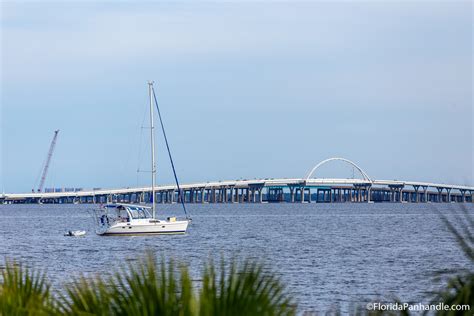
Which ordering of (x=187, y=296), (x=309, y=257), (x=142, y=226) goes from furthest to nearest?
(x=142, y=226), (x=309, y=257), (x=187, y=296)

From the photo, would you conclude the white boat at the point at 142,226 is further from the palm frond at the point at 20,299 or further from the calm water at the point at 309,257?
the palm frond at the point at 20,299

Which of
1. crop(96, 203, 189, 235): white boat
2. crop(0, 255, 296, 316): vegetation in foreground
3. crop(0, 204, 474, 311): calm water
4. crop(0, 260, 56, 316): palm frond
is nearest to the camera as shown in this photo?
crop(0, 255, 296, 316): vegetation in foreground

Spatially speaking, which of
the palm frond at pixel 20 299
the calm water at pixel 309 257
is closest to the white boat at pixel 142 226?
the calm water at pixel 309 257

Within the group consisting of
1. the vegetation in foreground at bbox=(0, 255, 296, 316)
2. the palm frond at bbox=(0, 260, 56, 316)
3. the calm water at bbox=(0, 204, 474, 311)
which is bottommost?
the calm water at bbox=(0, 204, 474, 311)

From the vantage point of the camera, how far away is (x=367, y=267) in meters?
37.8

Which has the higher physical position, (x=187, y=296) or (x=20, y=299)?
(x=187, y=296)

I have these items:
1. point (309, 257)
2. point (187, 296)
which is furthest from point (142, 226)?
point (187, 296)

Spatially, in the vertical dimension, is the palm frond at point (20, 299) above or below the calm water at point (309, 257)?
above

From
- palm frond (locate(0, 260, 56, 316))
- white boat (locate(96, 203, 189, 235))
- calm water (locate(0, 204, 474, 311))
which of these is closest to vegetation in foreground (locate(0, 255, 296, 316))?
palm frond (locate(0, 260, 56, 316))

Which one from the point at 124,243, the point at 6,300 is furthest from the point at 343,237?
the point at 6,300

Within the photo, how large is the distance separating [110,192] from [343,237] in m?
109

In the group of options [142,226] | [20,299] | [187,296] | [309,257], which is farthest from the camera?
[142,226]

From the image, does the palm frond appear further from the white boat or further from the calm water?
the white boat

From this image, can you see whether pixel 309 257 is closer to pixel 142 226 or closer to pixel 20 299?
pixel 142 226
